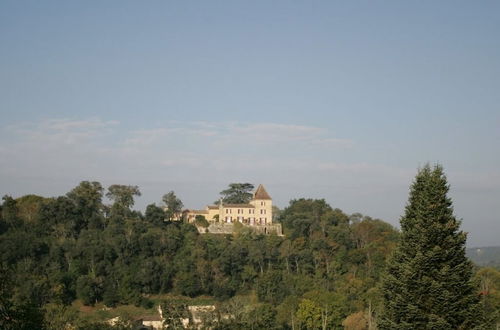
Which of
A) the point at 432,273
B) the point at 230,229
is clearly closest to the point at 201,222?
the point at 230,229

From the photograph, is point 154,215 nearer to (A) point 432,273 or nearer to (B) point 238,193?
(B) point 238,193

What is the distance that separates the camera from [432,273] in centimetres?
1867

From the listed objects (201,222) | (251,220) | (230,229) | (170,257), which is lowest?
(170,257)

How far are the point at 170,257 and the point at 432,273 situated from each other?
44962 mm

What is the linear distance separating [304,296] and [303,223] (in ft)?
55.4

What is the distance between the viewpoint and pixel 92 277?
56188mm

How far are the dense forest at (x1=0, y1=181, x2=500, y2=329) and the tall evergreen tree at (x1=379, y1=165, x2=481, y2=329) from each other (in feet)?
90.2

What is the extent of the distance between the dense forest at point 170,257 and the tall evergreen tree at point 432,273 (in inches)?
1083

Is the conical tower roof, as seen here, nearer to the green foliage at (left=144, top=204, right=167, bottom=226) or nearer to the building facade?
the building facade

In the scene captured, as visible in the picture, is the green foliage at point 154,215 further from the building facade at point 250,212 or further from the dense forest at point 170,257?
the building facade at point 250,212

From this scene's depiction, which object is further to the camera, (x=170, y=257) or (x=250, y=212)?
(x=250, y=212)

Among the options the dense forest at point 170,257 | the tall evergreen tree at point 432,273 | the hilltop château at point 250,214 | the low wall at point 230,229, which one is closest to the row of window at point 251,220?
the hilltop château at point 250,214

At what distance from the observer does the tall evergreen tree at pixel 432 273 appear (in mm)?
18312

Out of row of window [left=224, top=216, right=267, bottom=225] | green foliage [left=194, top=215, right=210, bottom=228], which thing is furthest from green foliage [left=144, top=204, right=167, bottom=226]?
row of window [left=224, top=216, right=267, bottom=225]
